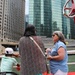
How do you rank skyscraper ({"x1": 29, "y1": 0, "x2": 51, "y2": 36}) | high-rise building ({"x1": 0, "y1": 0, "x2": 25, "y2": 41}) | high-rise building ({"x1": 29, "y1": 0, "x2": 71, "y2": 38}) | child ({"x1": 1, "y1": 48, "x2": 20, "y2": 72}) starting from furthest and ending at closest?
high-rise building ({"x1": 29, "y1": 0, "x2": 71, "y2": 38}) → skyscraper ({"x1": 29, "y1": 0, "x2": 51, "y2": 36}) → high-rise building ({"x1": 0, "y1": 0, "x2": 25, "y2": 41}) → child ({"x1": 1, "y1": 48, "x2": 20, "y2": 72})

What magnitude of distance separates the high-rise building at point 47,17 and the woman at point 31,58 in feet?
308

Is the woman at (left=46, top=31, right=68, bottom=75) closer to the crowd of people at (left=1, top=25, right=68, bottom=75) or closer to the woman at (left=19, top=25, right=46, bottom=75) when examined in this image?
the crowd of people at (left=1, top=25, right=68, bottom=75)

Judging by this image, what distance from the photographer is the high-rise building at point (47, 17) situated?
98062 millimetres

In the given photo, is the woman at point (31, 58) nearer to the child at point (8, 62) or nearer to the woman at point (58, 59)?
the woman at point (58, 59)

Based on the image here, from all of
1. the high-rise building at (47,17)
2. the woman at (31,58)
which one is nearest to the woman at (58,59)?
the woman at (31,58)

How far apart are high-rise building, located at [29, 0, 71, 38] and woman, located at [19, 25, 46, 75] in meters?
93.9

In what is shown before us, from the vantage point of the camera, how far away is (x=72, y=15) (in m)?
6.21

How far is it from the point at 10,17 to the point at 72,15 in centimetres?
10064

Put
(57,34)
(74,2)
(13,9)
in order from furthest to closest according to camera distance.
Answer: (13,9) → (74,2) → (57,34)

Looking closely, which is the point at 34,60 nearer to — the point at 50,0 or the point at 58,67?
the point at 58,67

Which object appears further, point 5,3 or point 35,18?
point 5,3

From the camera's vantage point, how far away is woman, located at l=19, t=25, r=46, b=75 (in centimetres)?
347

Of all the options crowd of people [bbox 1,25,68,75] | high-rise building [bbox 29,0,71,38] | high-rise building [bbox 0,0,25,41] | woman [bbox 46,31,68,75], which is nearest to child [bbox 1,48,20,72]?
crowd of people [bbox 1,25,68,75]

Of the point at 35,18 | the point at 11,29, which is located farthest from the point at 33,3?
the point at 11,29
